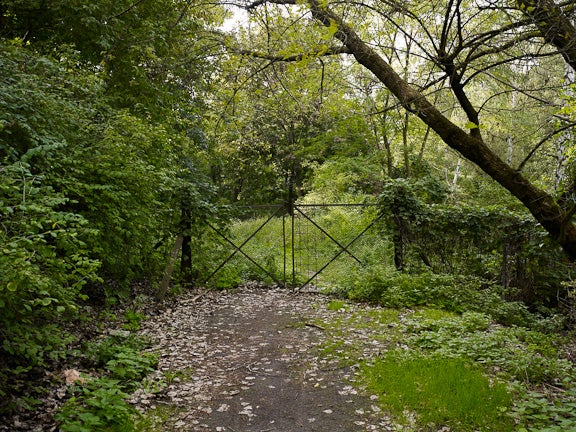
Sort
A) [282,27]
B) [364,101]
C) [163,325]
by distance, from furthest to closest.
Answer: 1. [364,101]
2. [163,325]
3. [282,27]

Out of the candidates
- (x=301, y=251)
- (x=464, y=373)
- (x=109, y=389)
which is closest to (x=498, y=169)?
(x=464, y=373)

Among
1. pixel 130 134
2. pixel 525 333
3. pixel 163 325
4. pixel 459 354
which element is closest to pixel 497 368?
pixel 459 354

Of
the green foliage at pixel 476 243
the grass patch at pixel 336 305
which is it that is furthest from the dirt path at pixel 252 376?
the green foliage at pixel 476 243

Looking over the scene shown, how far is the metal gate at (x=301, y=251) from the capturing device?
30.7 ft

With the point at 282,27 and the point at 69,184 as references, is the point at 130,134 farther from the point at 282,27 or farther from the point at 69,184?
the point at 282,27

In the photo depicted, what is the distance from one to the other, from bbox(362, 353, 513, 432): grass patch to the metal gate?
4634 millimetres

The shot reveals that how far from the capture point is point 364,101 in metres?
12.9

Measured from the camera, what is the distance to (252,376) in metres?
4.70

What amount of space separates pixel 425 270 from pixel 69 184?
22.2 ft

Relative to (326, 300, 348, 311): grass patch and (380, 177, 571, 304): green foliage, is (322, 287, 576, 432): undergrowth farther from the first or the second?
(380, 177, 571, 304): green foliage

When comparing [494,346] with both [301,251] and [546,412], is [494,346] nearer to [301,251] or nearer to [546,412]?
[546,412]

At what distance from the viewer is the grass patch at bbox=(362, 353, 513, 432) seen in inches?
137

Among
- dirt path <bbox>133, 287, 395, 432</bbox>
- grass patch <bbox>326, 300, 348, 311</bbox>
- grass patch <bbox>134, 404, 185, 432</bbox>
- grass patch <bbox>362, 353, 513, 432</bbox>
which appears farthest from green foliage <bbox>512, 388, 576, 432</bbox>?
grass patch <bbox>326, 300, 348, 311</bbox>

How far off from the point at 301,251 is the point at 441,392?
25.6ft
